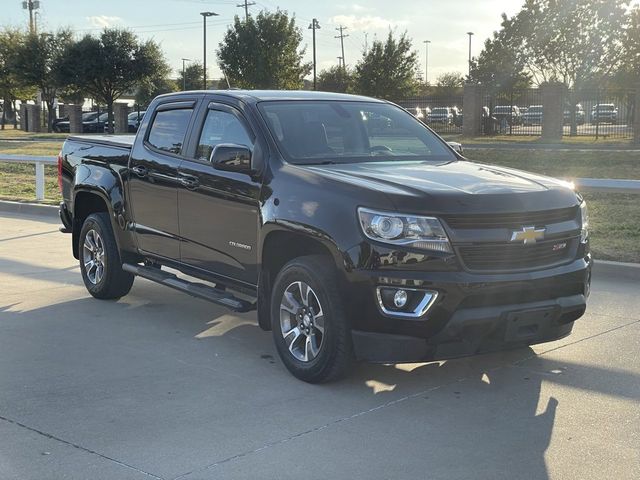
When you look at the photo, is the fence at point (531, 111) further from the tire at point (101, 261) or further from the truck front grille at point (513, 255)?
the truck front grille at point (513, 255)

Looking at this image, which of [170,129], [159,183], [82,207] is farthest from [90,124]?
[159,183]

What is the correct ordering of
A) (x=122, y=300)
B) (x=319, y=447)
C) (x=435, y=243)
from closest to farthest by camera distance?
(x=319, y=447) < (x=435, y=243) < (x=122, y=300)

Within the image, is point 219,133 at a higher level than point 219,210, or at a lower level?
higher

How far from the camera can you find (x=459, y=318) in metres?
4.54

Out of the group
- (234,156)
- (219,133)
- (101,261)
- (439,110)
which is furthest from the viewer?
(439,110)

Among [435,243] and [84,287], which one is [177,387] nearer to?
[435,243]

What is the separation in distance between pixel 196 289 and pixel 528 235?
2.73 meters

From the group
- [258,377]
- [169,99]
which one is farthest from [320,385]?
[169,99]

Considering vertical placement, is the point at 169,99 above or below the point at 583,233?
above

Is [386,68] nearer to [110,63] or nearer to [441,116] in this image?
[441,116]

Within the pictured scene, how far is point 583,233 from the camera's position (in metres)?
5.21

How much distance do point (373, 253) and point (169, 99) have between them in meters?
3.19

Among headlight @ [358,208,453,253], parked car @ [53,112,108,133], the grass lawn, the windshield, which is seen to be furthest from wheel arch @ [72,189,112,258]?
parked car @ [53,112,108,133]

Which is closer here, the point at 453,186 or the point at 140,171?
the point at 453,186
